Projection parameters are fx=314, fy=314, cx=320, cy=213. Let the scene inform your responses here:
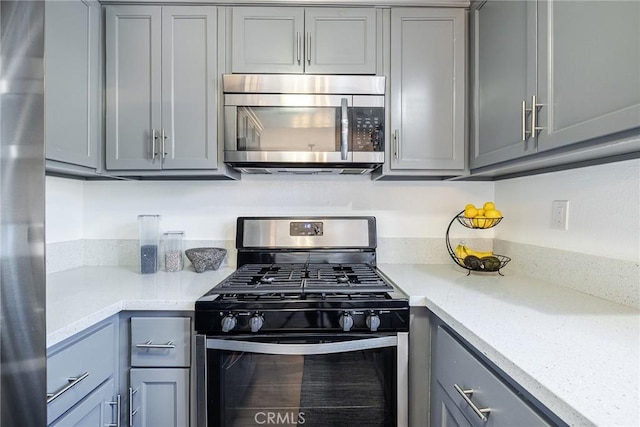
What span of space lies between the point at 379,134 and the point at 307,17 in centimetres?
65

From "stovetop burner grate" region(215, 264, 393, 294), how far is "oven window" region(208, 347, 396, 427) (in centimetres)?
23

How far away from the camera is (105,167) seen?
4.96ft

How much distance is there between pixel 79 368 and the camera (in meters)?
0.96

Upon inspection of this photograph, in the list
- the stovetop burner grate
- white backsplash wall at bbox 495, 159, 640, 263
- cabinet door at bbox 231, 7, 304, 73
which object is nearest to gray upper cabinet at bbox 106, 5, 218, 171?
cabinet door at bbox 231, 7, 304, 73

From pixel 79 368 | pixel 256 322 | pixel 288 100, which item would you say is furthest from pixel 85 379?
pixel 288 100

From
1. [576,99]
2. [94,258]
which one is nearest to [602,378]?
[576,99]

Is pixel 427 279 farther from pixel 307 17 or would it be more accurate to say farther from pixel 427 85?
pixel 307 17

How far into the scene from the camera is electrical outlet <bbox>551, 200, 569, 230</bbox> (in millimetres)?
1305

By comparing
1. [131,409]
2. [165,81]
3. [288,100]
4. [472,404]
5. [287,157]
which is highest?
[165,81]

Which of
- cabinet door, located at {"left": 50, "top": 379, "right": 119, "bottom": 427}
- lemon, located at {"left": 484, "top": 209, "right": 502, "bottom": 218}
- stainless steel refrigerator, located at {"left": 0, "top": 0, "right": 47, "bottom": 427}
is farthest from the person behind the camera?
lemon, located at {"left": 484, "top": 209, "right": 502, "bottom": 218}

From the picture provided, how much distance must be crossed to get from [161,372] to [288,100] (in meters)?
1.22

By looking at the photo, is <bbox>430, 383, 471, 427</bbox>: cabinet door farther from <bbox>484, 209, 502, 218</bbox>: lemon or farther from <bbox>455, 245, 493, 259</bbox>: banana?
<bbox>484, 209, 502, 218</bbox>: lemon

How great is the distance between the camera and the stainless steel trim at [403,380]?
3.76 ft

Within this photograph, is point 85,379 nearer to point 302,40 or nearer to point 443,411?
point 443,411
